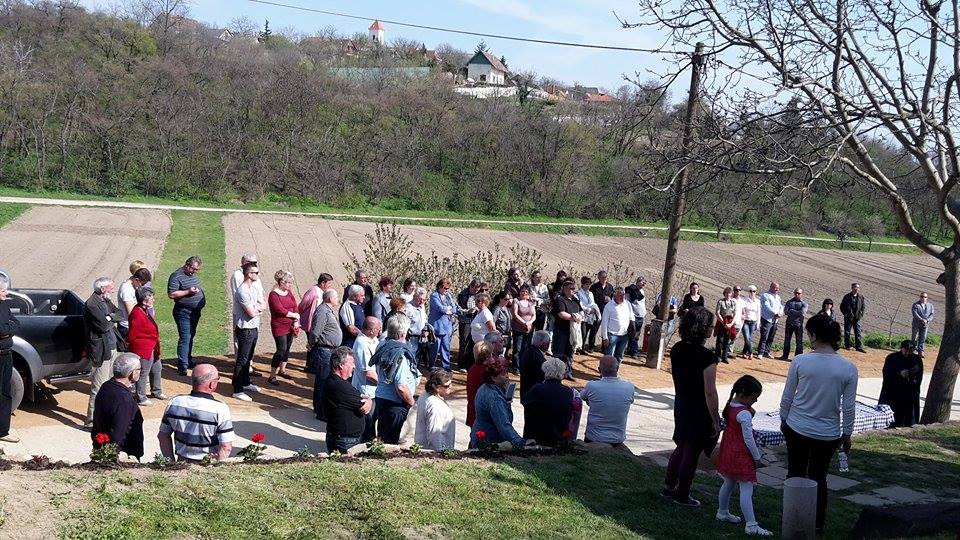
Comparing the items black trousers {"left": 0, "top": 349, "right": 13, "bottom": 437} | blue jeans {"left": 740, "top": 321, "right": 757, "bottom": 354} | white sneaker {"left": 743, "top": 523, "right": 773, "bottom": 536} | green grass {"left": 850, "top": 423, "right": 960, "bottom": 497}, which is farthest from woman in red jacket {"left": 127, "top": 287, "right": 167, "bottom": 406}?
blue jeans {"left": 740, "top": 321, "right": 757, "bottom": 354}

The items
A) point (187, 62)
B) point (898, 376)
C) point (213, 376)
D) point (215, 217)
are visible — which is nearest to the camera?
point (213, 376)

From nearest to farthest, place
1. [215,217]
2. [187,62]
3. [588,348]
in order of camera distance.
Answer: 1. [588,348]
2. [215,217]
3. [187,62]

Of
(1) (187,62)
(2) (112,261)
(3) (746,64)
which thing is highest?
(1) (187,62)

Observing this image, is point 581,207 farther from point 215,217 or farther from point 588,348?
point 588,348

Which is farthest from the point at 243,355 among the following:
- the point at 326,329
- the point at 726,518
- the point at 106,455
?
the point at 726,518

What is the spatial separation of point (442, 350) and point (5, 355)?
277 inches

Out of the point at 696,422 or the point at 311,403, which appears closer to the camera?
the point at 696,422

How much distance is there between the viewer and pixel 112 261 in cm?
2627

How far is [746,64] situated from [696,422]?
6.25 meters

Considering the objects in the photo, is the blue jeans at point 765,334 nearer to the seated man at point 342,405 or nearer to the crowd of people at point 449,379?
the crowd of people at point 449,379

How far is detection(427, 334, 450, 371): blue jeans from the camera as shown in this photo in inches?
553

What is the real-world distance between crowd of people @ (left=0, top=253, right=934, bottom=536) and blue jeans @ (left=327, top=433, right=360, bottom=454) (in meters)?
0.01

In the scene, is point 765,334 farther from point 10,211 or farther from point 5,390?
point 10,211

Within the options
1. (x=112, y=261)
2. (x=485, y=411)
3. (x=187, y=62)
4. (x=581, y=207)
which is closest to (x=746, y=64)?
(x=485, y=411)
